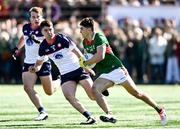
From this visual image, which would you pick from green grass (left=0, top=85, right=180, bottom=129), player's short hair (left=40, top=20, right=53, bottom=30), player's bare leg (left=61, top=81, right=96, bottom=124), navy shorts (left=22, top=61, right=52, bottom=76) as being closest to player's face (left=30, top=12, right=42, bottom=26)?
navy shorts (left=22, top=61, right=52, bottom=76)

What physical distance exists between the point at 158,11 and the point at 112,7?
1780mm

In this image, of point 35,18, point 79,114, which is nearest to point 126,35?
point 79,114

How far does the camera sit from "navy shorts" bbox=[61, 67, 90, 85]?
1374 centimetres

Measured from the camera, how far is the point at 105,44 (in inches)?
525

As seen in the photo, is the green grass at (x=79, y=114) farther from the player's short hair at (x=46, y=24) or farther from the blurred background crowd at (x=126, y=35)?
the blurred background crowd at (x=126, y=35)

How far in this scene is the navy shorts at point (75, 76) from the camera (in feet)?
45.1

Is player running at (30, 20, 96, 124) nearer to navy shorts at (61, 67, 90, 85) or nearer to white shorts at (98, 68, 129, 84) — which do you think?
navy shorts at (61, 67, 90, 85)

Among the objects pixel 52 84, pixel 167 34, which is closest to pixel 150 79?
pixel 167 34

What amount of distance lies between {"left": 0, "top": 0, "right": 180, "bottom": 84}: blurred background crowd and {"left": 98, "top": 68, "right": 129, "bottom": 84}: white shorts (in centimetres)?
1362

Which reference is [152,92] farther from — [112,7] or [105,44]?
[105,44]

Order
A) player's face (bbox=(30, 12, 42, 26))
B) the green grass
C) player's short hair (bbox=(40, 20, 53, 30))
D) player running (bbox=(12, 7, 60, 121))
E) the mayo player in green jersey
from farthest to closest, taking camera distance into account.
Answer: player running (bbox=(12, 7, 60, 121)) → player's face (bbox=(30, 12, 42, 26)) → player's short hair (bbox=(40, 20, 53, 30)) → the mayo player in green jersey → the green grass

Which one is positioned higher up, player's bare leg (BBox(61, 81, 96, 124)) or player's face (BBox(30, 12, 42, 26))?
player's face (BBox(30, 12, 42, 26))

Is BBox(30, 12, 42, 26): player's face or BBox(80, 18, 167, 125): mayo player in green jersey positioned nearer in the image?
BBox(80, 18, 167, 125): mayo player in green jersey

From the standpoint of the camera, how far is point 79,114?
15609 millimetres
